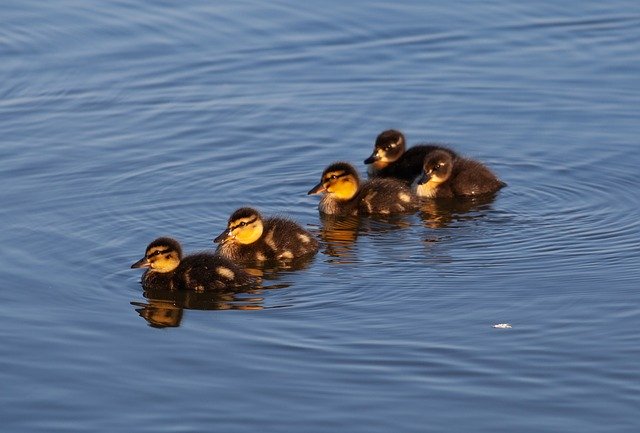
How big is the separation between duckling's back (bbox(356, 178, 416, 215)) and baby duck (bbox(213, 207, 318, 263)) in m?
0.97

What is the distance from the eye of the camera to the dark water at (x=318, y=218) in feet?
21.9

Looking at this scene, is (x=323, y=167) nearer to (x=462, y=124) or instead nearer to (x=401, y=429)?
(x=462, y=124)

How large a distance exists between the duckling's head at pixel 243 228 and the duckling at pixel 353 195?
96 centimetres

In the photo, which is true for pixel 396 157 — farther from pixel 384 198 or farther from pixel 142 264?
pixel 142 264

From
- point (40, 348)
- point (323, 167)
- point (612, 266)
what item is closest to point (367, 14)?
point (323, 167)

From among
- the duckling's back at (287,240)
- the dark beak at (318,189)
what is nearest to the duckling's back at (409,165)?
the dark beak at (318,189)

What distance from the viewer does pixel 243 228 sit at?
29.2ft

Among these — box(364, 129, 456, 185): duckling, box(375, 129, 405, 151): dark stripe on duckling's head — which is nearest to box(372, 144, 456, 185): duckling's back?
box(364, 129, 456, 185): duckling

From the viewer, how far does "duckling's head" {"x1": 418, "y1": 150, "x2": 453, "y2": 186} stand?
33.2 feet

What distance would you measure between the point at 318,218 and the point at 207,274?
5.88 ft

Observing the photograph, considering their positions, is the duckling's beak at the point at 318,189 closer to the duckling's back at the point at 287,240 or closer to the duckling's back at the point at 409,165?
the duckling's back at the point at 287,240

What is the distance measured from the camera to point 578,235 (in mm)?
9102

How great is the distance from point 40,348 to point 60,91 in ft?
16.3

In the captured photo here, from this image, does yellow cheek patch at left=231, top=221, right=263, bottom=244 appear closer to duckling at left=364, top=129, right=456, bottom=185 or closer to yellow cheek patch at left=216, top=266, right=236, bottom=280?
yellow cheek patch at left=216, top=266, right=236, bottom=280
